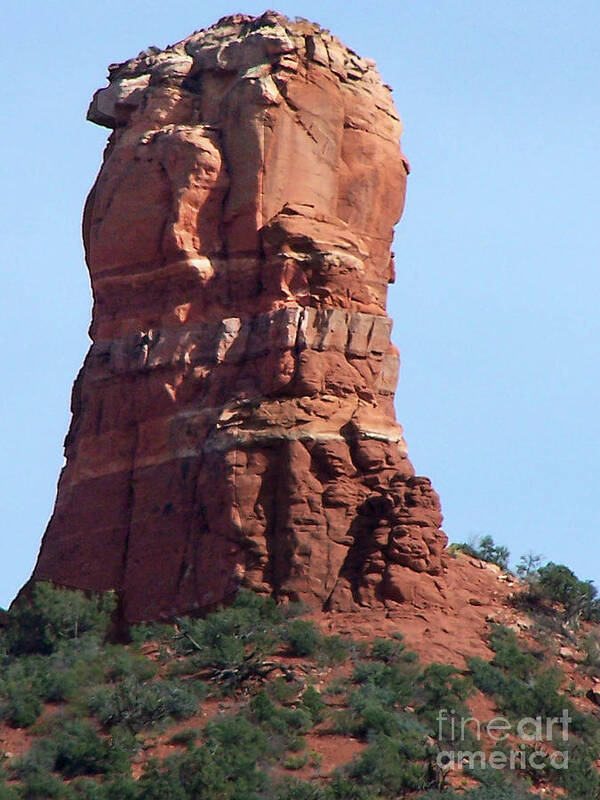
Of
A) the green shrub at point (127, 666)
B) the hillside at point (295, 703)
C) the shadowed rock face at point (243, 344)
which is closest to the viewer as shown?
the hillside at point (295, 703)

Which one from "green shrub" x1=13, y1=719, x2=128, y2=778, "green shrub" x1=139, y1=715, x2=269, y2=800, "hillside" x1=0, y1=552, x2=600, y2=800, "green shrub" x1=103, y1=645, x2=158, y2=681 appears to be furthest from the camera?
"green shrub" x1=103, y1=645, x2=158, y2=681

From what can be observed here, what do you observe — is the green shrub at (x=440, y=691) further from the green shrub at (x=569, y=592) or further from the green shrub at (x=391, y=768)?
the green shrub at (x=569, y=592)

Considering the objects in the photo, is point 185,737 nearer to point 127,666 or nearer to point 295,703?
point 295,703

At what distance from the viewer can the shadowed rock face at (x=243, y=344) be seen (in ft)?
227

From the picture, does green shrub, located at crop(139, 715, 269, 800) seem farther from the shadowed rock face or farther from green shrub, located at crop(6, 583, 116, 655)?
green shrub, located at crop(6, 583, 116, 655)

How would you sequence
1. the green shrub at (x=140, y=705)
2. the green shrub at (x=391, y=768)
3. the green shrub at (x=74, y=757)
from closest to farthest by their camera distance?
the green shrub at (x=391, y=768)
the green shrub at (x=74, y=757)
the green shrub at (x=140, y=705)

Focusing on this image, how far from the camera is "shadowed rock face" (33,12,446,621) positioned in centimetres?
6919

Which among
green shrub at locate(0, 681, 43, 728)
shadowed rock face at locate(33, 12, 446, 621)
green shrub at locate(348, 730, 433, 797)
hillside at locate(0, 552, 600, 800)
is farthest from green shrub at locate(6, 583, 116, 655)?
green shrub at locate(348, 730, 433, 797)

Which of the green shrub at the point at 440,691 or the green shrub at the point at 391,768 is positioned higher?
the green shrub at the point at 440,691

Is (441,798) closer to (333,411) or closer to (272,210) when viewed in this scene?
(333,411)

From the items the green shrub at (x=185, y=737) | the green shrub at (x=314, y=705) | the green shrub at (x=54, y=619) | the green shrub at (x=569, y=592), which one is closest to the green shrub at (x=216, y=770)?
the green shrub at (x=185, y=737)

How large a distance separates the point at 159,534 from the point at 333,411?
176 inches

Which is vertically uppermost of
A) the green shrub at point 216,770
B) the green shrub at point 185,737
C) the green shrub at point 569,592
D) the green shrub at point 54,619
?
the green shrub at point 569,592

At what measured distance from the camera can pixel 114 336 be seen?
72.9 meters
